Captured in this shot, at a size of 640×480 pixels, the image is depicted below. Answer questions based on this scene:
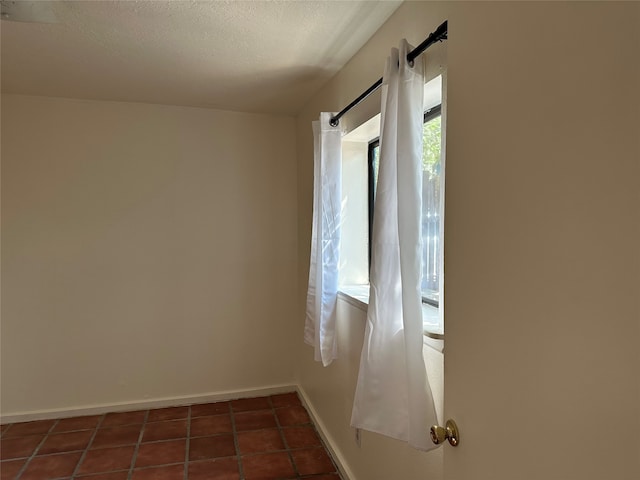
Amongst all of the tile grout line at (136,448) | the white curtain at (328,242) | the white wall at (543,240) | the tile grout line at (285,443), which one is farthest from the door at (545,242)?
the tile grout line at (136,448)

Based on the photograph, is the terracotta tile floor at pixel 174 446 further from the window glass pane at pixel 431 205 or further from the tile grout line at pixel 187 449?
the window glass pane at pixel 431 205

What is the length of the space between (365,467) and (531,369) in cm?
145

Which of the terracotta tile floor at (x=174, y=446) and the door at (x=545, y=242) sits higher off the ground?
the door at (x=545, y=242)

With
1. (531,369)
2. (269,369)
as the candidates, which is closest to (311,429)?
(269,369)

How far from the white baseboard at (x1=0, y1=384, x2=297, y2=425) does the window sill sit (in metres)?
1.36

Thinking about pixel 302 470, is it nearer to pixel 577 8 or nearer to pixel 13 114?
pixel 577 8

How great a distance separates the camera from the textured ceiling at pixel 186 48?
5.32 feet

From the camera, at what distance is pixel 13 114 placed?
2.66m

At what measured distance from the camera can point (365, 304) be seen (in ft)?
6.15

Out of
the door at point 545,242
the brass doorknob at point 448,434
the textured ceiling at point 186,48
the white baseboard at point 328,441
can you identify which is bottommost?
the white baseboard at point 328,441

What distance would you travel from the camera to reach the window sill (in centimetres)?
129

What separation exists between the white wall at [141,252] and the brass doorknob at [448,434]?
2299 millimetres

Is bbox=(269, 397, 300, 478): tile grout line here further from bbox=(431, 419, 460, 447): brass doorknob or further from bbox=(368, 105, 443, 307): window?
bbox=(431, 419, 460, 447): brass doorknob

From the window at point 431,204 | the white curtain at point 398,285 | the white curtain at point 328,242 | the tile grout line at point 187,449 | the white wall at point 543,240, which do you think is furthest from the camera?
the tile grout line at point 187,449
